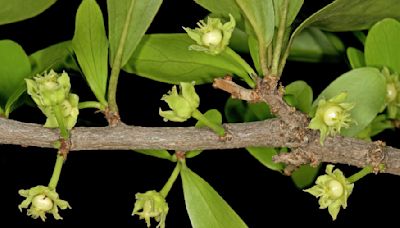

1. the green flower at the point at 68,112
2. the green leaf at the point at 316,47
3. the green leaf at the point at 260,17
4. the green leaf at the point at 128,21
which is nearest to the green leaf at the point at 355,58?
the green leaf at the point at 316,47

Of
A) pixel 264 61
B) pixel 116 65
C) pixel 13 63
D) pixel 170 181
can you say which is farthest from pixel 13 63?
pixel 264 61

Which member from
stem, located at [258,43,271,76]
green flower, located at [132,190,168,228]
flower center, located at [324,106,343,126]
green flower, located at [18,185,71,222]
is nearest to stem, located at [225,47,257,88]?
stem, located at [258,43,271,76]

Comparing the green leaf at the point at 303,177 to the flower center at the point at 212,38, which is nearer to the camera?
the flower center at the point at 212,38

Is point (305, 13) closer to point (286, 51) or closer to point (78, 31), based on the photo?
point (286, 51)

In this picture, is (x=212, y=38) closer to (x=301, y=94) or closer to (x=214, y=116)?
(x=214, y=116)

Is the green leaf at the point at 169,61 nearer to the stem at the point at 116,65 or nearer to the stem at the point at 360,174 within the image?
the stem at the point at 116,65

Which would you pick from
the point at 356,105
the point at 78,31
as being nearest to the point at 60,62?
the point at 78,31

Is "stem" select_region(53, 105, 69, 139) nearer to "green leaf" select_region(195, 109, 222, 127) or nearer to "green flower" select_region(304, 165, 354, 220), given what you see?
"green leaf" select_region(195, 109, 222, 127)

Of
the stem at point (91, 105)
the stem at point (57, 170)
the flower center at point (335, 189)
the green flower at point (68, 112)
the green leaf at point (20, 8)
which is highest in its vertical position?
the green leaf at point (20, 8)
